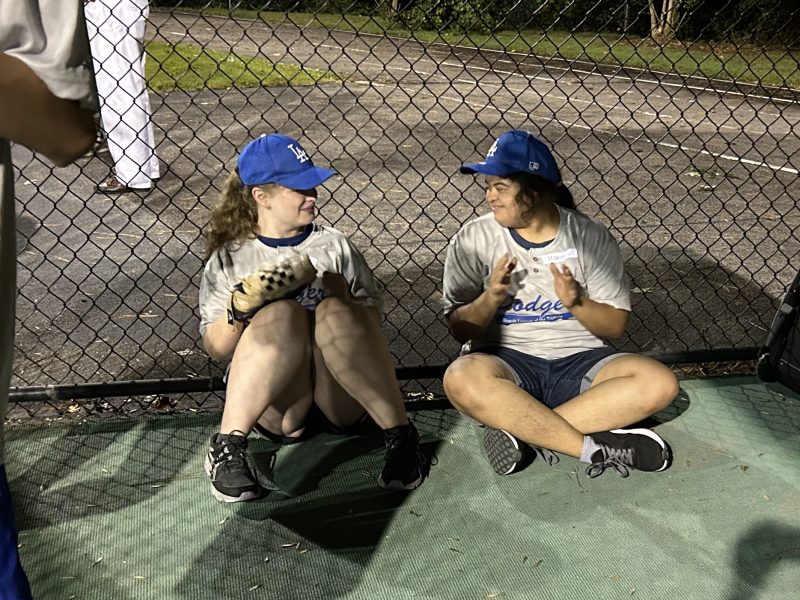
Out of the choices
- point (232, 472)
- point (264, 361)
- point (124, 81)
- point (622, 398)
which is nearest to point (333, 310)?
point (264, 361)

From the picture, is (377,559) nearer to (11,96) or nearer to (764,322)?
(11,96)

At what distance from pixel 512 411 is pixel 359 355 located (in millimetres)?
495

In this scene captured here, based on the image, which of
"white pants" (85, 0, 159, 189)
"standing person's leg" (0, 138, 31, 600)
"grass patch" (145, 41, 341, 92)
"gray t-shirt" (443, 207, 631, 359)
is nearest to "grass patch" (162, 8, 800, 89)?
"grass patch" (145, 41, 341, 92)

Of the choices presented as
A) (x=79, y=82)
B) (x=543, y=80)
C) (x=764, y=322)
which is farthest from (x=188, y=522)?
(x=543, y=80)

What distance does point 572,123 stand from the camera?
9.20m

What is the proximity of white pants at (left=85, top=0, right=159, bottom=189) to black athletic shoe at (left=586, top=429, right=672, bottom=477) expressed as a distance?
3.75 meters

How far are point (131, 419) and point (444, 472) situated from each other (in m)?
1.11

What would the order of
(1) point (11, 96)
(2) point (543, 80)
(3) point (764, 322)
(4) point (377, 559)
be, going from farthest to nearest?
(2) point (543, 80) < (3) point (764, 322) < (4) point (377, 559) < (1) point (11, 96)

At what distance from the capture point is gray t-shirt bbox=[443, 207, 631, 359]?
296 centimetres

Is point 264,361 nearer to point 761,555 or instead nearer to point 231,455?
point 231,455

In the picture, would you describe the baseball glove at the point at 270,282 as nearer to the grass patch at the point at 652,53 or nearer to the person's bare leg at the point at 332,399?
the person's bare leg at the point at 332,399

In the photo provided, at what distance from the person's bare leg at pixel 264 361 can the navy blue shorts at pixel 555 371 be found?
64 cm

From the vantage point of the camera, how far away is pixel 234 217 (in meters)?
2.87

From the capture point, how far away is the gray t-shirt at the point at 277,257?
2.87 meters
